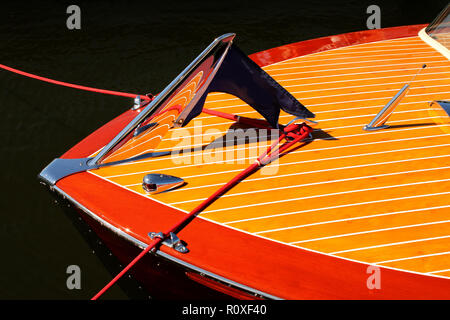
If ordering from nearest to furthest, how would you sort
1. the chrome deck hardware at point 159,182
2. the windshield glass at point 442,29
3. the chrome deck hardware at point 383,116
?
the chrome deck hardware at point 159,182
the chrome deck hardware at point 383,116
the windshield glass at point 442,29

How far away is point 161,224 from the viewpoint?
3225 mm

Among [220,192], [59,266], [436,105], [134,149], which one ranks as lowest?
[59,266]

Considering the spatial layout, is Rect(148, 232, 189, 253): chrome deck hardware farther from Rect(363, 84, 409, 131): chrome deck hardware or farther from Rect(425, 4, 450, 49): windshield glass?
Rect(425, 4, 450, 49): windshield glass

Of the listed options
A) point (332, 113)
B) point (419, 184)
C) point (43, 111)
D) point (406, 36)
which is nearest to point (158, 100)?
point (332, 113)

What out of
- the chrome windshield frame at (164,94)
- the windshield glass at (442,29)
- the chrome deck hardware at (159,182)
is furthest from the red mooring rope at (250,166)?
the windshield glass at (442,29)

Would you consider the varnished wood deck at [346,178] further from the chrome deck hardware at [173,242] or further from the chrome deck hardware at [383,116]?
the chrome deck hardware at [173,242]

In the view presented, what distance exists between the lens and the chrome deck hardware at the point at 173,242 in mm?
3076

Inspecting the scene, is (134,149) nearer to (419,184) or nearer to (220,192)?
(220,192)

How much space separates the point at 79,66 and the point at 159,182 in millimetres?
4370

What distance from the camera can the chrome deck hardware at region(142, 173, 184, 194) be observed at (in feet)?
11.1

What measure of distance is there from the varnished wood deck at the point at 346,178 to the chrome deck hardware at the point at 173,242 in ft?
0.88

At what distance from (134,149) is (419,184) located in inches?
72.2

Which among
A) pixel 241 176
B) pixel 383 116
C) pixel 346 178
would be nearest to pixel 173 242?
pixel 241 176

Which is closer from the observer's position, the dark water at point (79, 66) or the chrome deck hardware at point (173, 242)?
the chrome deck hardware at point (173, 242)
